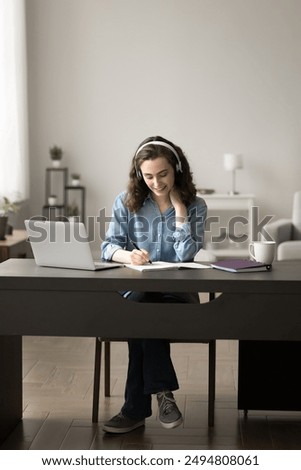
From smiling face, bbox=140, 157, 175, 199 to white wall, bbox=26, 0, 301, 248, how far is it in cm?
459

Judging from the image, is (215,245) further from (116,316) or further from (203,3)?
(116,316)

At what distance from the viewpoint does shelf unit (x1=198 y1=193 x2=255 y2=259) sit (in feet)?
24.7

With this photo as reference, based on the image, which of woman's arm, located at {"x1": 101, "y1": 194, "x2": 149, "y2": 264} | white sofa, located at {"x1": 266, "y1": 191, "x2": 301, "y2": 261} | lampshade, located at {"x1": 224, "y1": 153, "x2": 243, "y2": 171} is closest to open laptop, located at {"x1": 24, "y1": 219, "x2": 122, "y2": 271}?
woman's arm, located at {"x1": 101, "y1": 194, "x2": 149, "y2": 264}

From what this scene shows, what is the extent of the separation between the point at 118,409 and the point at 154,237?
2.52 feet

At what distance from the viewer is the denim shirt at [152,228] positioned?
3451 mm

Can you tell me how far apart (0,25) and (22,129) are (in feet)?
3.14

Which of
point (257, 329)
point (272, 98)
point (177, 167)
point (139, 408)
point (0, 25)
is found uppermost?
point (0, 25)

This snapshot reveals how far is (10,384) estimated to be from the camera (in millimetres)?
3309

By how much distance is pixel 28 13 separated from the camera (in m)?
7.81

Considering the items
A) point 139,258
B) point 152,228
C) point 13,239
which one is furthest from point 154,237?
point 13,239

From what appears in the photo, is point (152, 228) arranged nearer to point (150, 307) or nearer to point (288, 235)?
point (150, 307)

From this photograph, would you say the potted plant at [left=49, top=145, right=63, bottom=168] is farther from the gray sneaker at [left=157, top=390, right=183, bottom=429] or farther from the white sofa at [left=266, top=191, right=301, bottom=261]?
the gray sneaker at [left=157, top=390, right=183, bottom=429]

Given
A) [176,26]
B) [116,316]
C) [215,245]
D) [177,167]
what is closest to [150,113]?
[176,26]
